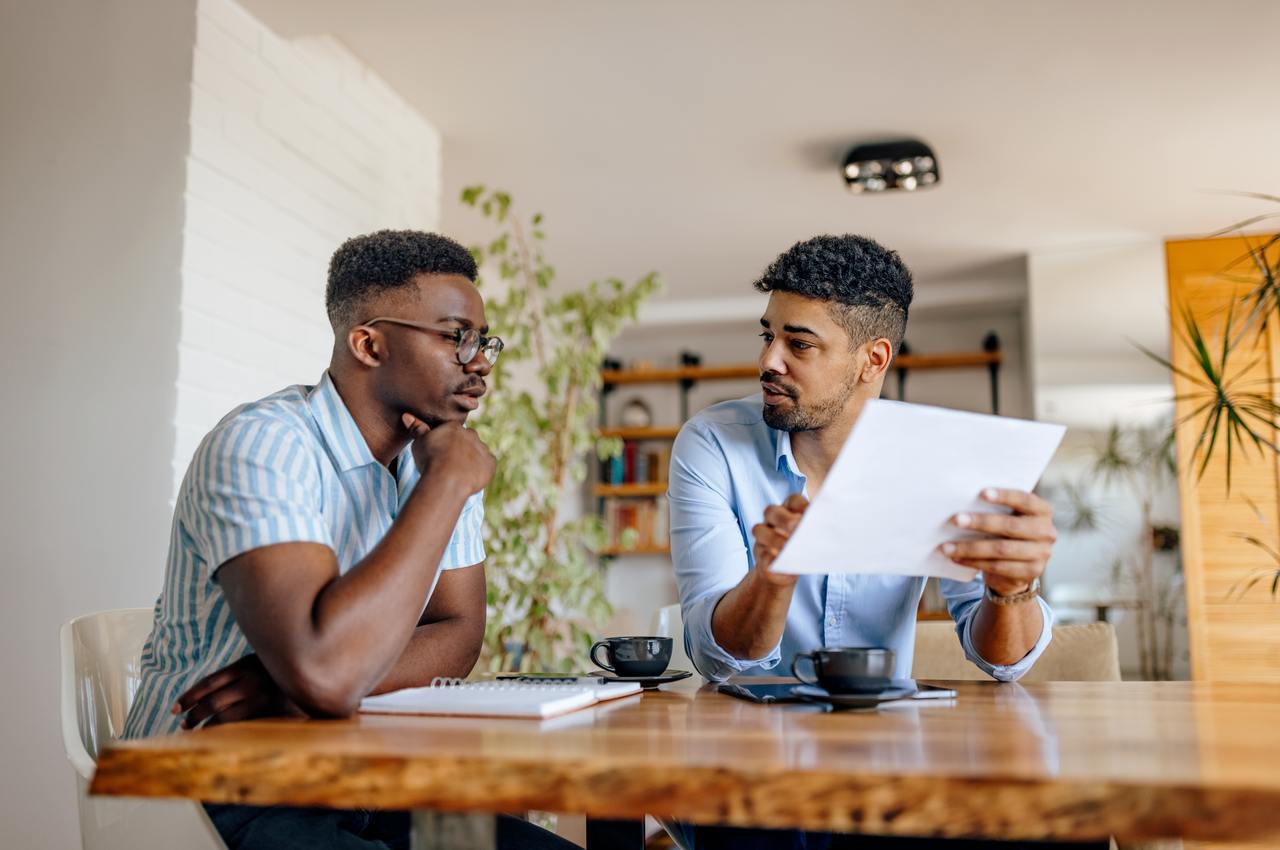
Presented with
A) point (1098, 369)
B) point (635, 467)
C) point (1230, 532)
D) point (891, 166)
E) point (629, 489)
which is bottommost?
point (1230, 532)

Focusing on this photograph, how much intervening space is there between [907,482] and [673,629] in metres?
0.95

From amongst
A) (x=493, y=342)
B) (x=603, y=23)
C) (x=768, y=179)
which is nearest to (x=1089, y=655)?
(x=493, y=342)

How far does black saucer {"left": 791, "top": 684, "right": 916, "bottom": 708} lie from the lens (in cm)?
104

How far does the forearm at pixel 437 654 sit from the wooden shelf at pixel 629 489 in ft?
16.2

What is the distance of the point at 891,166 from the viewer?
3877 mm

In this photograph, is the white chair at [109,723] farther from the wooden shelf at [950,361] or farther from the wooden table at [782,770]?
the wooden shelf at [950,361]

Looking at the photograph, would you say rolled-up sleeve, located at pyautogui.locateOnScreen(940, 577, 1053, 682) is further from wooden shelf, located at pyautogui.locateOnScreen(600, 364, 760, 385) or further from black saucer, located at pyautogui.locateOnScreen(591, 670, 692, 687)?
wooden shelf, located at pyautogui.locateOnScreen(600, 364, 760, 385)

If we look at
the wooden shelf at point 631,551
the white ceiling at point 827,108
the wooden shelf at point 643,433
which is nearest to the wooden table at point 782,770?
the white ceiling at point 827,108

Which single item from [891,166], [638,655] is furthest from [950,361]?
→ [638,655]

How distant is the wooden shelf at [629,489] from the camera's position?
21.1 feet

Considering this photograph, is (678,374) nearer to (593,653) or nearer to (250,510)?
(593,653)

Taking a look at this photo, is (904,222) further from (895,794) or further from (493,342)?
(895,794)

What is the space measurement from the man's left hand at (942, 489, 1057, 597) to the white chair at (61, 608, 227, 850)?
0.83 metres

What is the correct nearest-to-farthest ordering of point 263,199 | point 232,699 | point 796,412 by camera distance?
point 232,699, point 796,412, point 263,199
